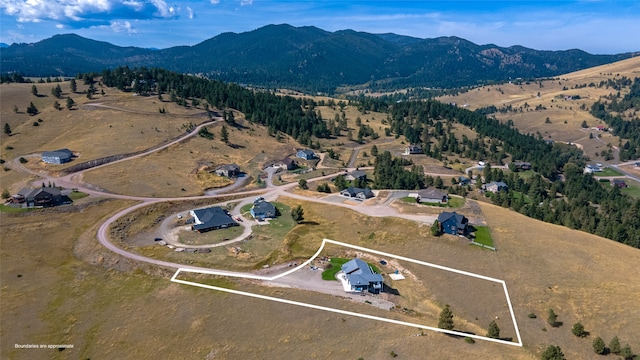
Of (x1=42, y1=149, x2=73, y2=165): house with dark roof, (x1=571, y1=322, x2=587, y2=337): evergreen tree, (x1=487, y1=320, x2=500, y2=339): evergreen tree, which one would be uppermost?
(x1=42, y1=149, x2=73, y2=165): house with dark roof

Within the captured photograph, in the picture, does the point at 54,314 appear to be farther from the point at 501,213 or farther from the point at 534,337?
the point at 501,213

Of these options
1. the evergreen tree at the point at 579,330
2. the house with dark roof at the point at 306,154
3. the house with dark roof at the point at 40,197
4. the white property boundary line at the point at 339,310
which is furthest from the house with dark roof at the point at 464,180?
the house with dark roof at the point at 40,197

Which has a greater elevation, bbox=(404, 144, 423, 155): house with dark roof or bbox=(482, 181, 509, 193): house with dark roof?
bbox=(404, 144, 423, 155): house with dark roof

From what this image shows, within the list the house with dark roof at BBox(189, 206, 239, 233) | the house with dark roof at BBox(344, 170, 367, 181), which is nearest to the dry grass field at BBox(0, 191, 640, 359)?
the house with dark roof at BBox(189, 206, 239, 233)

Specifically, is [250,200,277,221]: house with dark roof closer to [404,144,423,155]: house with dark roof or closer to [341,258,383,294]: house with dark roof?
[341,258,383,294]: house with dark roof

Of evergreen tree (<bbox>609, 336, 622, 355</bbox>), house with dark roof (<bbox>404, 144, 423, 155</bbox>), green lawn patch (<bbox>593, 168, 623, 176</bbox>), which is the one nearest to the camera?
evergreen tree (<bbox>609, 336, 622, 355</bbox>)

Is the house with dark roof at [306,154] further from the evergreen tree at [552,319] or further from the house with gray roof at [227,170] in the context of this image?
the evergreen tree at [552,319]
